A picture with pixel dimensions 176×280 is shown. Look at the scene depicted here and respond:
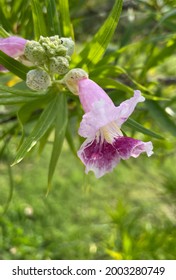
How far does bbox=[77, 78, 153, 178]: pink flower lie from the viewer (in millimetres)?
869

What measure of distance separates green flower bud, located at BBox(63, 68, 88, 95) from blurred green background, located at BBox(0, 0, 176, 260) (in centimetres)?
12

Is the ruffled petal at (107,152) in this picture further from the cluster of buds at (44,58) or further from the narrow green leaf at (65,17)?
the narrow green leaf at (65,17)

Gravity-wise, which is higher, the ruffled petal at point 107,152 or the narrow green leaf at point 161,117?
the narrow green leaf at point 161,117

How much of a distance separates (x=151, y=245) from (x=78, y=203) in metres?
2.11

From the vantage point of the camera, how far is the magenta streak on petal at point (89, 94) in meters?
0.90

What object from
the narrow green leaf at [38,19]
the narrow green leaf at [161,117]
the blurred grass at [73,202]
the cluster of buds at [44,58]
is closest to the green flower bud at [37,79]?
the cluster of buds at [44,58]

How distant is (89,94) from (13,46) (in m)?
0.20

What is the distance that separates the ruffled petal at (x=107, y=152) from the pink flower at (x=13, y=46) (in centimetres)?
24

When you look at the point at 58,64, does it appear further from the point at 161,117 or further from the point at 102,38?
the point at 161,117

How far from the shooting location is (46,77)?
3.05 feet

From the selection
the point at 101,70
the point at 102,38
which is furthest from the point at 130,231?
the point at 102,38

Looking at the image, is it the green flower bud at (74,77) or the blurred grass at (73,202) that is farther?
the blurred grass at (73,202)

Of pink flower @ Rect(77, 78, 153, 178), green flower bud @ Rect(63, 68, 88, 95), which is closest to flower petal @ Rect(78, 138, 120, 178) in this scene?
pink flower @ Rect(77, 78, 153, 178)

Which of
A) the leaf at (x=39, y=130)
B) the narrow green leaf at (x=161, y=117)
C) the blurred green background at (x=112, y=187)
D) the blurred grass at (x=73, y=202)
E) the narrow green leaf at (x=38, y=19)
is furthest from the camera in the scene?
the blurred grass at (x=73, y=202)
